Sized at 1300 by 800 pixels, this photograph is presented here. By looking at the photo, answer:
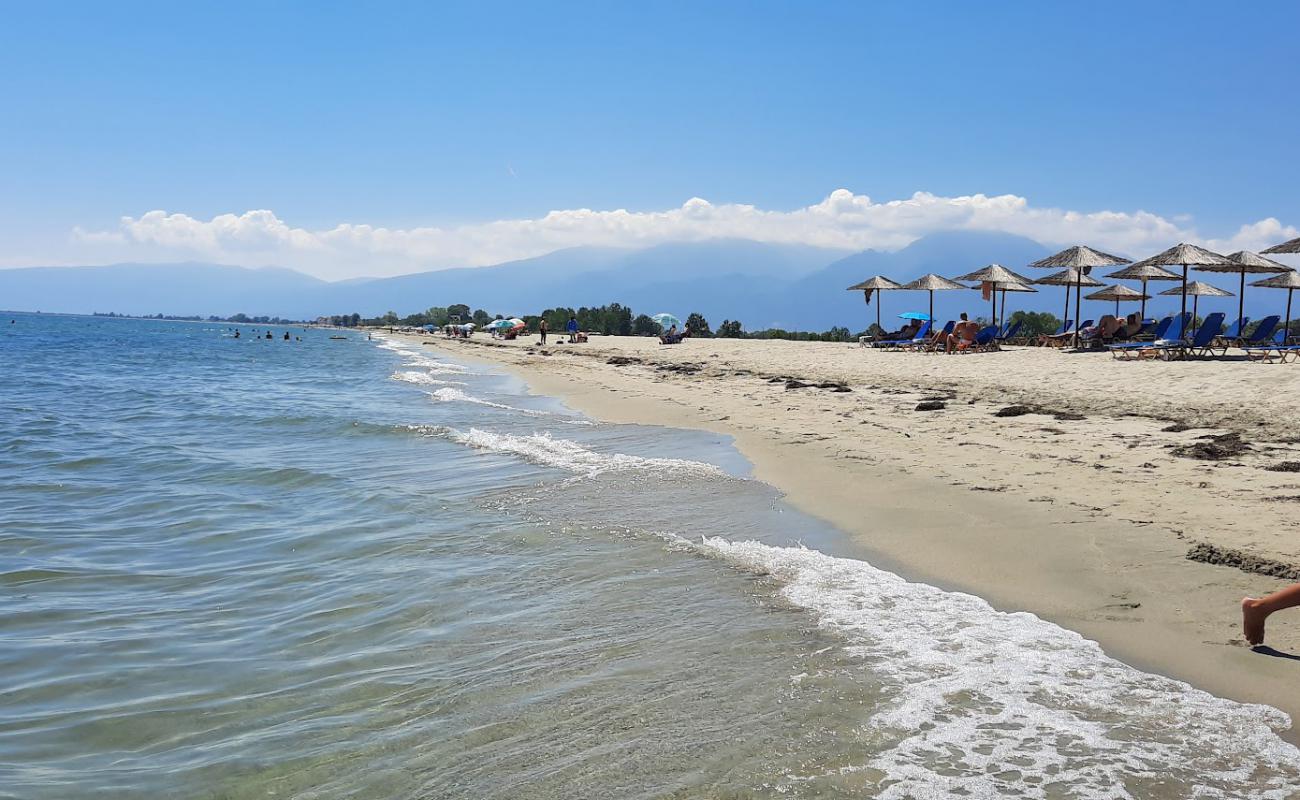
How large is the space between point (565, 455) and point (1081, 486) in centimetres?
565

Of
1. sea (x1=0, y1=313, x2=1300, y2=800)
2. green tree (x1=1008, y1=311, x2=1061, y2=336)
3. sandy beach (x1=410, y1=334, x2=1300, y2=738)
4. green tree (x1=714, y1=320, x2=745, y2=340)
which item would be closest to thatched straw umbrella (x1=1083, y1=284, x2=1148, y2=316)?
green tree (x1=1008, y1=311, x2=1061, y2=336)

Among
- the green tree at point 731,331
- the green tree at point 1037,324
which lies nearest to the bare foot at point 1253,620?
the green tree at point 1037,324

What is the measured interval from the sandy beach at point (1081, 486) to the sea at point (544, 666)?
0.38m

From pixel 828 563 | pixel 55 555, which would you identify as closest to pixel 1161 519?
pixel 828 563

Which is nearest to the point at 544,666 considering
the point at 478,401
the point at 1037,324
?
the point at 478,401

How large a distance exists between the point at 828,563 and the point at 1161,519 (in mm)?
2432

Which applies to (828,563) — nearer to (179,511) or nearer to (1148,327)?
(179,511)

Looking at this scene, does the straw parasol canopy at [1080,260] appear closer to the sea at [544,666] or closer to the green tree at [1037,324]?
the green tree at [1037,324]

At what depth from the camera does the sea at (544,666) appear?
9.33 ft

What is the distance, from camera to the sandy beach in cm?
406

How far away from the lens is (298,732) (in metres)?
3.30

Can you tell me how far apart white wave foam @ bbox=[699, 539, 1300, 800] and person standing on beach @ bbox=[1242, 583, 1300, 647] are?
54 cm

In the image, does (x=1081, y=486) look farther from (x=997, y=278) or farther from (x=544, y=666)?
(x=997, y=278)

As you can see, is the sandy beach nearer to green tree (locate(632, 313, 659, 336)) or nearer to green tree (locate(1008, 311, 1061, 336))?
green tree (locate(1008, 311, 1061, 336))
